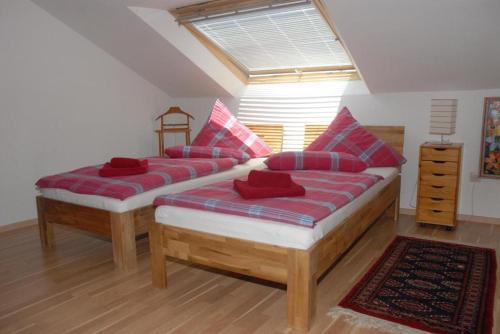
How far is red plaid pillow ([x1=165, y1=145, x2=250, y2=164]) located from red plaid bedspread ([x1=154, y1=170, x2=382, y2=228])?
3.73 feet

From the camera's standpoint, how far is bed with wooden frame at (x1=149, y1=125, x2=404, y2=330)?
1842 millimetres

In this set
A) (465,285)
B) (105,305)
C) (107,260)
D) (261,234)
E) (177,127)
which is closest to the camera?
(261,234)

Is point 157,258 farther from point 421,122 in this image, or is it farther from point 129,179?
point 421,122

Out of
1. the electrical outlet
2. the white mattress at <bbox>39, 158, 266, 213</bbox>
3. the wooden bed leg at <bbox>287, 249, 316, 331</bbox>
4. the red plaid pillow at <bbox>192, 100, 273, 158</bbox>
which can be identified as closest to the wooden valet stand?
the red plaid pillow at <bbox>192, 100, 273, 158</bbox>

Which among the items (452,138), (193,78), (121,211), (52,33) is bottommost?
(121,211)

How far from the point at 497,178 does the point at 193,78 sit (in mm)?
3194

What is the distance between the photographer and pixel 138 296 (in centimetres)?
226

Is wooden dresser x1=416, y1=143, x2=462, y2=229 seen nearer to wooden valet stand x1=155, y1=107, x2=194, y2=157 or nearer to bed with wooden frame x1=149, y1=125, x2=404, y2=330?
bed with wooden frame x1=149, y1=125, x2=404, y2=330

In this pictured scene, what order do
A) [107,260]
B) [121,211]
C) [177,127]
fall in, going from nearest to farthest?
[121,211] → [107,260] → [177,127]

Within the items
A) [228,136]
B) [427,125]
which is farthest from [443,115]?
[228,136]

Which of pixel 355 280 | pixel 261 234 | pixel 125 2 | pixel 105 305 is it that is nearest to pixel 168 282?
pixel 105 305

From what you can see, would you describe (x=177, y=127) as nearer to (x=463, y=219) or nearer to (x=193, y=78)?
(x=193, y=78)

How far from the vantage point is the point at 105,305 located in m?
2.16

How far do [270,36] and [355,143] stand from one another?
1.35 meters
